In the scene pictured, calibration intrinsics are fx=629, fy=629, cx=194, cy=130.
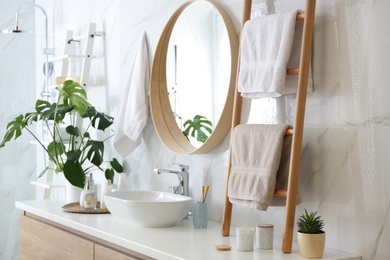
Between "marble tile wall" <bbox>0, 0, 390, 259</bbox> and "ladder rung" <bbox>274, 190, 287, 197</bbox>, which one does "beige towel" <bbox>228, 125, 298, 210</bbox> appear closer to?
"ladder rung" <bbox>274, 190, 287, 197</bbox>

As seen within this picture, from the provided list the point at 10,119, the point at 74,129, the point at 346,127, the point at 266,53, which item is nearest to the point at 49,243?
the point at 74,129

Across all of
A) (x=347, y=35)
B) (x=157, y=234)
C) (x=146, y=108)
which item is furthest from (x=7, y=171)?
(x=347, y=35)

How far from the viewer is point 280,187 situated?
2291 mm

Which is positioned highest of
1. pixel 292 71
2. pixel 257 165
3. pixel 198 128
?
pixel 292 71

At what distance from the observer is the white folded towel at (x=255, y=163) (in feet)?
7.36

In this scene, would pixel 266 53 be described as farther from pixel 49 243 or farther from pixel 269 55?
pixel 49 243

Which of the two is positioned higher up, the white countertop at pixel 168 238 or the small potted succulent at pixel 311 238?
the small potted succulent at pixel 311 238

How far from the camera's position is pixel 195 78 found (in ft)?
9.67

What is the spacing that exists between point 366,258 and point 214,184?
3.10 feet

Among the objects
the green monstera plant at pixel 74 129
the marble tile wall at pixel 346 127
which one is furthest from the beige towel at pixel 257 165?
the green monstera plant at pixel 74 129

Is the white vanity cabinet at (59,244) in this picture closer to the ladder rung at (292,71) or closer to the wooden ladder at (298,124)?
the wooden ladder at (298,124)

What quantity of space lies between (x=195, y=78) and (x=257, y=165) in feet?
2.51

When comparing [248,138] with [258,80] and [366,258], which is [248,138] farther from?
[366,258]

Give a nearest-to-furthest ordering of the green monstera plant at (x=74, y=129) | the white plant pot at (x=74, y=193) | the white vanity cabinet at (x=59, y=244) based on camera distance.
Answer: the white vanity cabinet at (x=59, y=244), the green monstera plant at (x=74, y=129), the white plant pot at (x=74, y=193)
